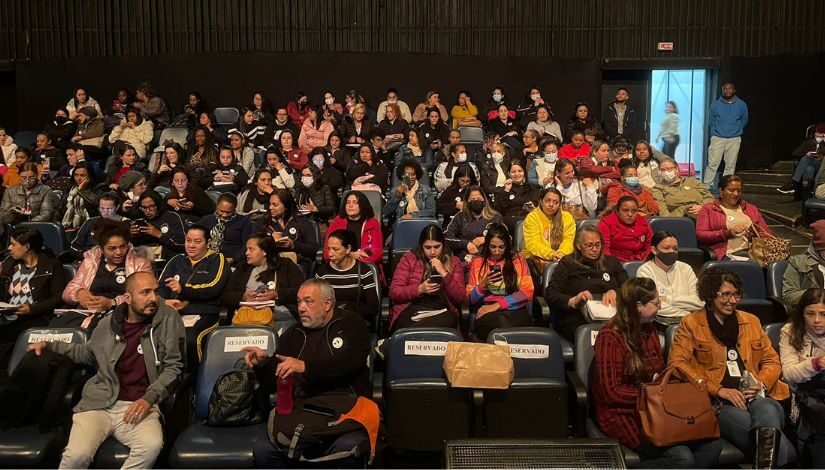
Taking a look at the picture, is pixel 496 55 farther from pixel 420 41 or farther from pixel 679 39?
pixel 679 39

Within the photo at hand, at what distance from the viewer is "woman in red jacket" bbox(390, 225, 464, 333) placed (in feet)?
17.2

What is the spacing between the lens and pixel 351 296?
536 cm

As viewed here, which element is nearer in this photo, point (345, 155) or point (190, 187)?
point (190, 187)

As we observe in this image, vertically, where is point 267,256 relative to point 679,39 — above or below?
below

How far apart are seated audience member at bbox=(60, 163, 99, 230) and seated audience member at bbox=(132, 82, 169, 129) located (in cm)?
319

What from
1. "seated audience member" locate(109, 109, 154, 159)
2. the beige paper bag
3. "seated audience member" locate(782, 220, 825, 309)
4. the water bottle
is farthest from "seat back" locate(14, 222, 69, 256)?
"seated audience member" locate(782, 220, 825, 309)

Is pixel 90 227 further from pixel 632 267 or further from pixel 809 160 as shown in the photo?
pixel 809 160

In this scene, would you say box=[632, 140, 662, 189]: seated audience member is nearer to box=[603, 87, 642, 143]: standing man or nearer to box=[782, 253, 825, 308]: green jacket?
box=[603, 87, 642, 143]: standing man

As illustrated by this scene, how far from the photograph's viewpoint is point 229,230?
6.55 m

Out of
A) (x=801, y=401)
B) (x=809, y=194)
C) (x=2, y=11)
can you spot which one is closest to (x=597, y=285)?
(x=801, y=401)

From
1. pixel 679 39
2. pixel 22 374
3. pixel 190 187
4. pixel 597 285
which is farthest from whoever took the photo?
pixel 679 39

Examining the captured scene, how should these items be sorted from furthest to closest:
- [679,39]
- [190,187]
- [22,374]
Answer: [679,39], [190,187], [22,374]

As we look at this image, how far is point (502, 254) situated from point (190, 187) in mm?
3313

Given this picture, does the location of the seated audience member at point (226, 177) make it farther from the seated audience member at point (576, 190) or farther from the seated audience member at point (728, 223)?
the seated audience member at point (728, 223)
